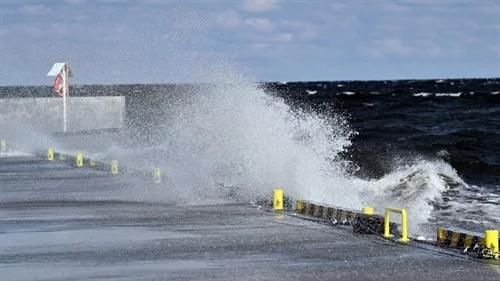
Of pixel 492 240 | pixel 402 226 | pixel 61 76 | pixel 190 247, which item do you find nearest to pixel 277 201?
pixel 402 226

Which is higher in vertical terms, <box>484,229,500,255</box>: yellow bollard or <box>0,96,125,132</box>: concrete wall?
<box>0,96,125,132</box>: concrete wall

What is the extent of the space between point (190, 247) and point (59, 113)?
3260cm

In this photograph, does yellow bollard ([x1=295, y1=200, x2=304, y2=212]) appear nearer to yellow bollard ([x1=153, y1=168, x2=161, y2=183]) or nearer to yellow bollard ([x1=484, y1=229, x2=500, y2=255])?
yellow bollard ([x1=484, y1=229, x2=500, y2=255])

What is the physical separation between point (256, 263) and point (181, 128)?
102 ft

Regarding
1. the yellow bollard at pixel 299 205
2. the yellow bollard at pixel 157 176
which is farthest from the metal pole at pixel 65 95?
the yellow bollard at pixel 299 205

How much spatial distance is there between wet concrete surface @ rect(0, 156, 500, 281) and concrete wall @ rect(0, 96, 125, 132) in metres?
24.7

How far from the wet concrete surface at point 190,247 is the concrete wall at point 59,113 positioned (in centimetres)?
2473

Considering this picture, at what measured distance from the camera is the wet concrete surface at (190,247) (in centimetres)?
1102

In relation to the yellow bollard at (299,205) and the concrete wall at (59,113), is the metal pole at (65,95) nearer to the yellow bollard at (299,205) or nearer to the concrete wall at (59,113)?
the concrete wall at (59,113)

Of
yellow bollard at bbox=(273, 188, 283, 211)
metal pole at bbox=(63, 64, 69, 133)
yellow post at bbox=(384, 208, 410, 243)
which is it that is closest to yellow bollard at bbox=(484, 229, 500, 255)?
yellow post at bbox=(384, 208, 410, 243)

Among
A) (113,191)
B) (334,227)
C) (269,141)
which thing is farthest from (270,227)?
(269,141)

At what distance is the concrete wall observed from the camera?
4419 centimetres

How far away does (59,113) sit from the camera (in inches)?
1762

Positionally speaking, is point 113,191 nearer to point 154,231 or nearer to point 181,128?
point 154,231
